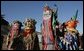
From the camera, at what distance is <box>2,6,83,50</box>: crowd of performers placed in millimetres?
5801

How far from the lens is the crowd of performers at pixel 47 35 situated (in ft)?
19.0

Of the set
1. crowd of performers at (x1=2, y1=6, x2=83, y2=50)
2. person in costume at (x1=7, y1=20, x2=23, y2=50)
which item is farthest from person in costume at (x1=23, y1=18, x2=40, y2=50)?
person in costume at (x1=7, y1=20, x2=23, y2=50)

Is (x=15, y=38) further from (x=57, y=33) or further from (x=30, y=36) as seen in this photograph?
(x=57, y=33)

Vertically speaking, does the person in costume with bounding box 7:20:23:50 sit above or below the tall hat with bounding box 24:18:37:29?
below

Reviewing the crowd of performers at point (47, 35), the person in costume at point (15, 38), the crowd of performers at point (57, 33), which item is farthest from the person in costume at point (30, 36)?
the crowd of performers at point (57, 33)

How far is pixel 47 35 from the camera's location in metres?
5.98

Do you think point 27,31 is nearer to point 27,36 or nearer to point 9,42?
point 27,36

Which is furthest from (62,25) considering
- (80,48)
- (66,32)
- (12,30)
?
(12,30)

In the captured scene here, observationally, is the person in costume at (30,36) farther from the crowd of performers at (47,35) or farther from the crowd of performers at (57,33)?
the crowd of performers at (57,33)

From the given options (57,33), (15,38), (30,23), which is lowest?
(15,38)

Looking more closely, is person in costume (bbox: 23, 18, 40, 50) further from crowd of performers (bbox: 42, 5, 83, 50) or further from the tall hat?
crowd of performers (bbox: 42, 5, 83, 50)

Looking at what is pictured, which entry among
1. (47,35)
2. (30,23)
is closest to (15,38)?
(30,23)

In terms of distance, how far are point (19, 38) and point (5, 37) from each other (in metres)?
0.46

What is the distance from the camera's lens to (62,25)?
6250 millimetres
